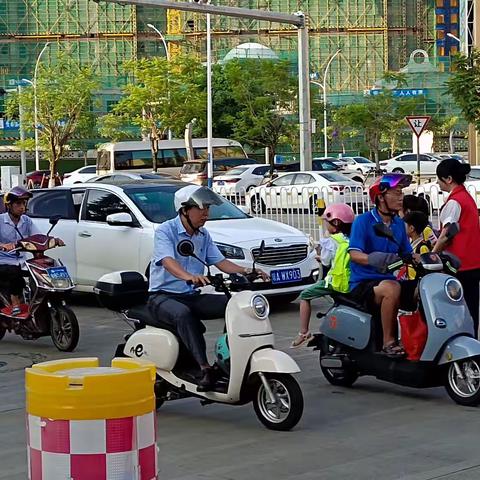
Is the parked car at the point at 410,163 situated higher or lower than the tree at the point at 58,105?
lower

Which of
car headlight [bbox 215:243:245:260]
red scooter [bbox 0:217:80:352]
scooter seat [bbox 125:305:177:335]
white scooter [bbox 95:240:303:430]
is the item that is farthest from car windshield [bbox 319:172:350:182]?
white scooter [bbox 95:240:303:430]

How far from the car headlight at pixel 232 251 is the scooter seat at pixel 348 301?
4657mm

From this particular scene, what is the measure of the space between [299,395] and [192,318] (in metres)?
0.93

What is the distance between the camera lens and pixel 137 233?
14.1m

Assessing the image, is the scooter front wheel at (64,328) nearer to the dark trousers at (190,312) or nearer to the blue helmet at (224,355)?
the dark trousers at (190,312)

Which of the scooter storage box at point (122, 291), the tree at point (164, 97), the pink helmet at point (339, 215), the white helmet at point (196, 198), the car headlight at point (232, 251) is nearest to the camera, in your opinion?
the white helmet at point (196, 198)

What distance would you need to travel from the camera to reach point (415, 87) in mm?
82312

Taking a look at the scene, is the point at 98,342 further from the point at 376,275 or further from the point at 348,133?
the point at 348,133

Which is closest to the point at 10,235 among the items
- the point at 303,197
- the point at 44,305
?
the point at 44,305

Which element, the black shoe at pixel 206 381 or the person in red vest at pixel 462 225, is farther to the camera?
the person in red vest at pixel 462 225

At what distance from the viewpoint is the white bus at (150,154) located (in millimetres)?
54469

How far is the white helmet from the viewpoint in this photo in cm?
794

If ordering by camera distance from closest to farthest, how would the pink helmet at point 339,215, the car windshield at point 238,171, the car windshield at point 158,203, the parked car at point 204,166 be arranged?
the pink helmet at point 339,215, the car windshield at point 158,203, the parked car at point 204,166, the car windshield at point 238,171

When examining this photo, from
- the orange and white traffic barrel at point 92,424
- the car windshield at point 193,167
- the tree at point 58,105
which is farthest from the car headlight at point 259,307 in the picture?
the tree at point 58,105
